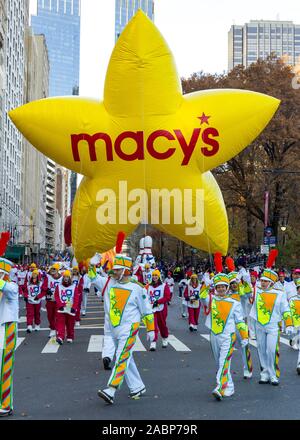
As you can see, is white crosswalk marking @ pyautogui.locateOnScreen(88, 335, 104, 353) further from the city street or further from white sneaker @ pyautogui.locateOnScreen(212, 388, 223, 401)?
white sneaker @ pyautogui.locateOnScreen(212, 388, 223, 401)

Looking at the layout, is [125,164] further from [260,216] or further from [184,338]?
[260,216]

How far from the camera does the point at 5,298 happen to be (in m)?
6.93

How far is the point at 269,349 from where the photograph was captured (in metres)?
8.81

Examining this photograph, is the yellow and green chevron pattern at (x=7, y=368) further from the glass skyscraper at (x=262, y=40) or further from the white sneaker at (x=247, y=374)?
the glass skyscraper at (x=262, y=40)

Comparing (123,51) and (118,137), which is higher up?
(123,51)

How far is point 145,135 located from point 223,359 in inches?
155

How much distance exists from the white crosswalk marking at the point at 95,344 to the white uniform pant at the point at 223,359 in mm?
4684

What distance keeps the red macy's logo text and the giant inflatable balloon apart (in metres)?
0.02

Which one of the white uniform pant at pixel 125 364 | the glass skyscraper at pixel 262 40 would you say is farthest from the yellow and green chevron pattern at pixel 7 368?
the glass skyscraper at pixel 262 40

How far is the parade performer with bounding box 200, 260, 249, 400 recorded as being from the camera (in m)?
7.70

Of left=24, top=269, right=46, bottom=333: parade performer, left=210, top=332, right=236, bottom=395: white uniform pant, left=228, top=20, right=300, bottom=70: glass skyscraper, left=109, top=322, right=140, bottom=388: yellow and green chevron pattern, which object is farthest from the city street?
left=228, top=20, right=300, bottom=70: glass skyscraper

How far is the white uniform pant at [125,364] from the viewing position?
7137 millimetres

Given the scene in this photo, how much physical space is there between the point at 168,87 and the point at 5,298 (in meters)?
4.83

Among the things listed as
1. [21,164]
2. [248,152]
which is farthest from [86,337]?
[21,164]
